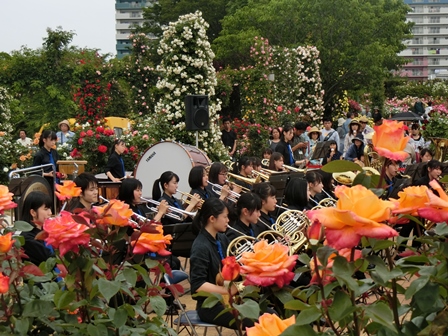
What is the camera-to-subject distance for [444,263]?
7.14 ft

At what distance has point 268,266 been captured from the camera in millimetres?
2555

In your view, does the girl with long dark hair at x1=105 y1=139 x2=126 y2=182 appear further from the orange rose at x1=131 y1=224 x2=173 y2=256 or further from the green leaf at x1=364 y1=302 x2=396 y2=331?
the green leaf at x1=364 y1=302 x2=396 y2=331

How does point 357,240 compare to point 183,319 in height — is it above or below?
above

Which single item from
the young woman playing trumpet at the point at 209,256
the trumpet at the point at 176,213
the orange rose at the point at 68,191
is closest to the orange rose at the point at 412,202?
the orange rose at the point at 68,191

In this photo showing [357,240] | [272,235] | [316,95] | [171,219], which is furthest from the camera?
[316,95]

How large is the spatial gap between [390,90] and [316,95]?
3069 cm

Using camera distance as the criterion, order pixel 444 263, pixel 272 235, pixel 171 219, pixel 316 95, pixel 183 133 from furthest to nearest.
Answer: pixel 316 95
pixel 183 133
pixel 171 219
pixel 272 235
pixel 444 263

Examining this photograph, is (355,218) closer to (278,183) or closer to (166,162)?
(278,183)

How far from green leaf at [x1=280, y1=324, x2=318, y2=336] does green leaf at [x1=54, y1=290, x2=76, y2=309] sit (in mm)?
1168

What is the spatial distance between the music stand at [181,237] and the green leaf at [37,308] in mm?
3692

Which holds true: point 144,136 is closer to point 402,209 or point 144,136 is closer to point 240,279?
point 240,279

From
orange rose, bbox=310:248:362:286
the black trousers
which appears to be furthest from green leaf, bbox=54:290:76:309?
the black trousers

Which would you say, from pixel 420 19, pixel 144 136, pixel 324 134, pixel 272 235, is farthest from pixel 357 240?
pixel 420 19

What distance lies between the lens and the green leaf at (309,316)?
208cm
